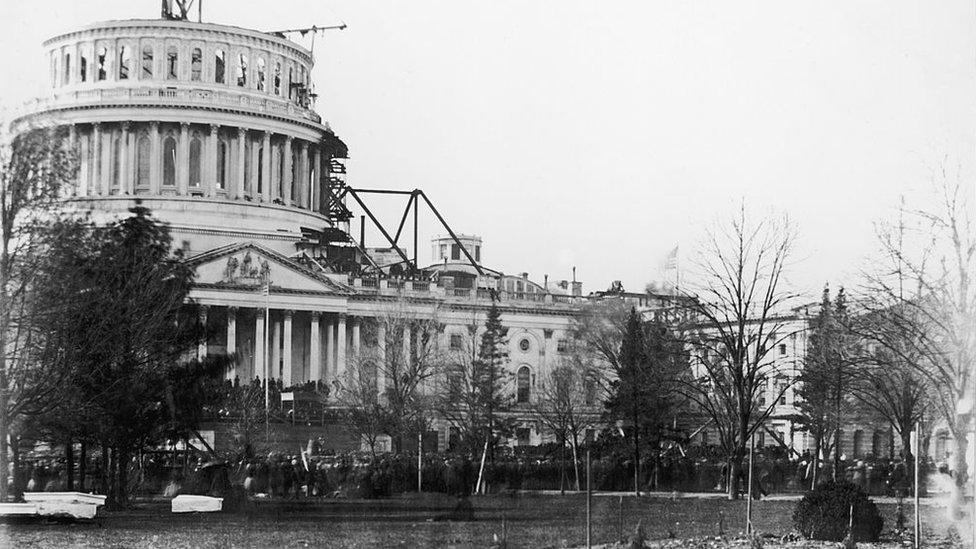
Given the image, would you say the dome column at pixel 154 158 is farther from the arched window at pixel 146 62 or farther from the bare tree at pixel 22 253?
the bare tree at pixel 22 253

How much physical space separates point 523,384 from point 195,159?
91.1 ft

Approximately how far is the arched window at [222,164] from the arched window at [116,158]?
6.76 m

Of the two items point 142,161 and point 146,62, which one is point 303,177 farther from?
point 146,62

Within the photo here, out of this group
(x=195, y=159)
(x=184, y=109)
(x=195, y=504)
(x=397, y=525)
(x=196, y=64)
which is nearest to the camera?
(x=397, y=525)

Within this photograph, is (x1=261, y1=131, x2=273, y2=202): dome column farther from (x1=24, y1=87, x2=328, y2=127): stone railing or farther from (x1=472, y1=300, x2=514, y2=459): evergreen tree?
(x1=472, y1=300, x2=514, y2=459): evergreen tree

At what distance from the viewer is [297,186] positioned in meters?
117

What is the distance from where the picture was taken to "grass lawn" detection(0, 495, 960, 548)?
3409 cm

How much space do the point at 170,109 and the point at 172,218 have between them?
8.52m

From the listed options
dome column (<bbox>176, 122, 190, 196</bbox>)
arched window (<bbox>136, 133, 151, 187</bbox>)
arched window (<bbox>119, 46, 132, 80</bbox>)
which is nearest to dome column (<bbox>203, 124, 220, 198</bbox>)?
dome column (<bbox>176, 122, 190, 196</bbox>)

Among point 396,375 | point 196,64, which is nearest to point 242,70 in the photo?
point 196,64

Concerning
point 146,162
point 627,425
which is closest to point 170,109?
point 146,162

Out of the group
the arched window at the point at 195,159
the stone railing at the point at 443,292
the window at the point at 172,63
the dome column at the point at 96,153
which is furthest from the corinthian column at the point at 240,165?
the stone railing at the point at 443,292

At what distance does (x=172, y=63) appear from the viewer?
114m

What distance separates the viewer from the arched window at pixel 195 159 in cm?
11319
